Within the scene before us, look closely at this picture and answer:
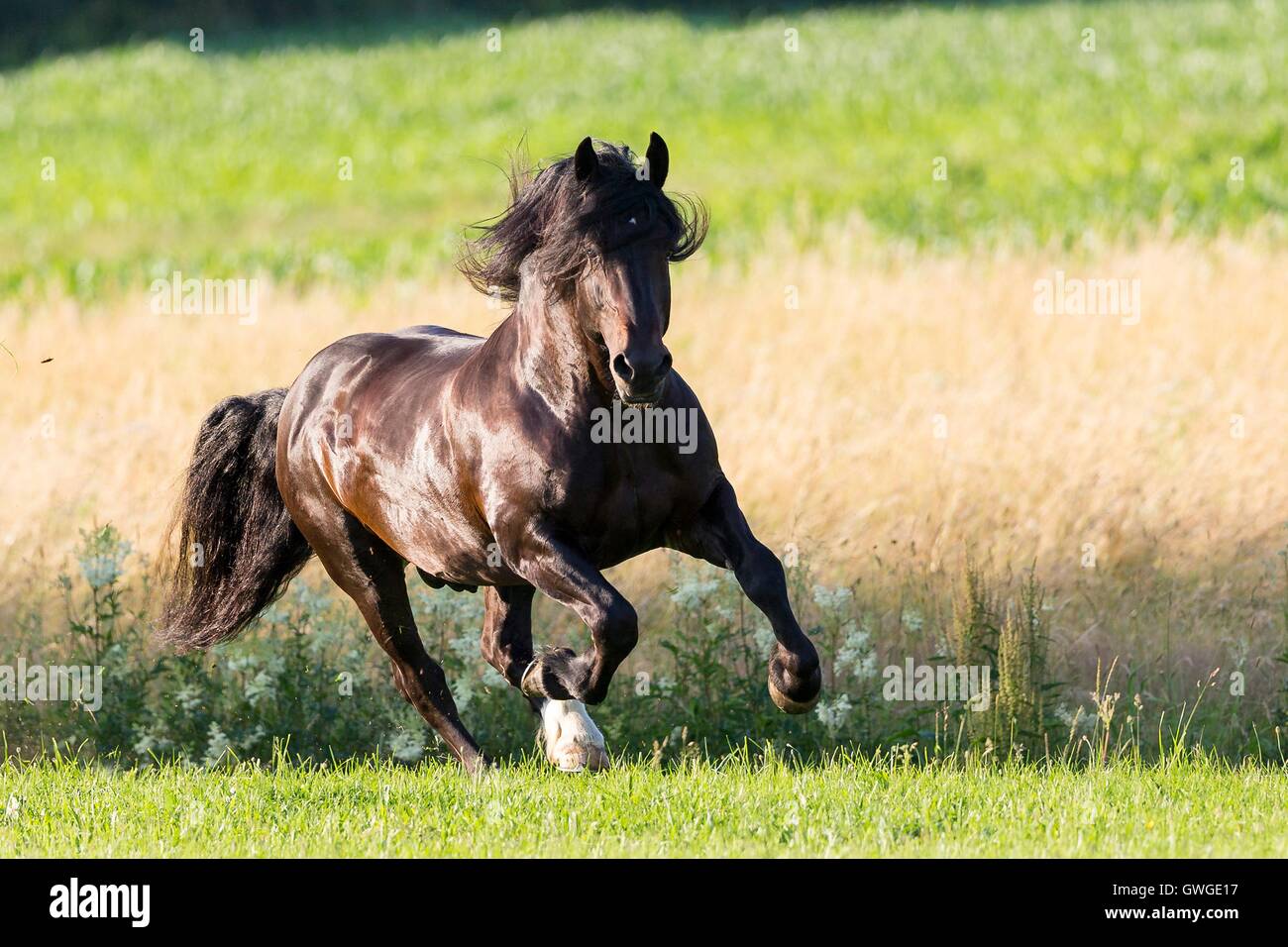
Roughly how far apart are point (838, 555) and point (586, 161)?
3749 mm

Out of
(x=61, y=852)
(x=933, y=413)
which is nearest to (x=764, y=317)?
(x=933, y=413)

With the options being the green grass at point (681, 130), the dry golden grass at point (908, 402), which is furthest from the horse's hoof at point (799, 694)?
the green grass at point (681, 130)

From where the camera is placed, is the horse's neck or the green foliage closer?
the horse's neck

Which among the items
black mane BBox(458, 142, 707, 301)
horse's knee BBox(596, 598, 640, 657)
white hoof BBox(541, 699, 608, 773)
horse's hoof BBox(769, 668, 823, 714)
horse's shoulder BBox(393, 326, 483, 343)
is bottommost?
white hoof BBox(541, 699, 608, 773)

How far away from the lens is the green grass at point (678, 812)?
5102 mm

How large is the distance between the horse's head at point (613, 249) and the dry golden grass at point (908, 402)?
9.41ft

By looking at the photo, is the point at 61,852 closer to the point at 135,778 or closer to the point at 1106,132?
the point at 135,778

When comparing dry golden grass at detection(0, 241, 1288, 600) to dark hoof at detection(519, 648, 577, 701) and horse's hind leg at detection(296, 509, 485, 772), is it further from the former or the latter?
dark hoof at detection(519, 648, 577, 701)

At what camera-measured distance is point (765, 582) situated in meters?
5.32

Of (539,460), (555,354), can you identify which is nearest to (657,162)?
(555,354)

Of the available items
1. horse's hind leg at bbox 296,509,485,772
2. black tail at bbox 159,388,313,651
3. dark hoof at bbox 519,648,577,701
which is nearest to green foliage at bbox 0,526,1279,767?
black tail at bbox 159,388,313,651

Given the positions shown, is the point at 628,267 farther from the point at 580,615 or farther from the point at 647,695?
the point at 647,695

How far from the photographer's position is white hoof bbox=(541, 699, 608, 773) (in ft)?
20.4

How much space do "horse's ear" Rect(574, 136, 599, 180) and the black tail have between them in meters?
2.68
